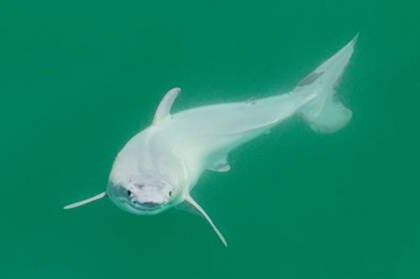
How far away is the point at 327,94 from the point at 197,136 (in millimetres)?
3081

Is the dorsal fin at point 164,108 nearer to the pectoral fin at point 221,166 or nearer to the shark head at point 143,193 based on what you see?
the pectoral fin at point 221,166

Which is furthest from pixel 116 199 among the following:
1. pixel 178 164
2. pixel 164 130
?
pixel 164 130

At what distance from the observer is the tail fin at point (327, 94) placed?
1258cm

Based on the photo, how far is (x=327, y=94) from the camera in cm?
1282

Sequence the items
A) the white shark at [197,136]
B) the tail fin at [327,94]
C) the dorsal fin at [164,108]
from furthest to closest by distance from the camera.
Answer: the tail fin at [327,94]
the dorsal fin at [164,108]
the white shark at [197,136]

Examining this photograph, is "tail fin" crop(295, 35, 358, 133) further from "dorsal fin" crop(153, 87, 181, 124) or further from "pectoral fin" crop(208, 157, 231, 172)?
"dorsal fin" crop(153, 87, 181, 124)

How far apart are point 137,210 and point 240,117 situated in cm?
326

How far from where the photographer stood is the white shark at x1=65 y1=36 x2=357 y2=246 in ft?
29.5

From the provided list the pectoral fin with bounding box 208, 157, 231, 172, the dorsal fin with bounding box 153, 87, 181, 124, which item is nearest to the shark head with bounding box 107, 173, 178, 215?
the dorsal fin with bounding box 153, 87, 181, 124

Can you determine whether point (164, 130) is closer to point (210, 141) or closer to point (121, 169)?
point (210, 141)

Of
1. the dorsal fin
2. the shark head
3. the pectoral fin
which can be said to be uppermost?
the dorsal fin

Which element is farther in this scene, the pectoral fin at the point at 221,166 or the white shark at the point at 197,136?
the pectoral fin at the point at 221,166

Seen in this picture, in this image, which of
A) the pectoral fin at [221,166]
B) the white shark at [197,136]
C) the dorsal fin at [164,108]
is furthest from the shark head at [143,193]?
the pectoral fin at [221,166]

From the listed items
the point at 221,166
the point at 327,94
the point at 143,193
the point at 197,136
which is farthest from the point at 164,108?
the point at 327,94
